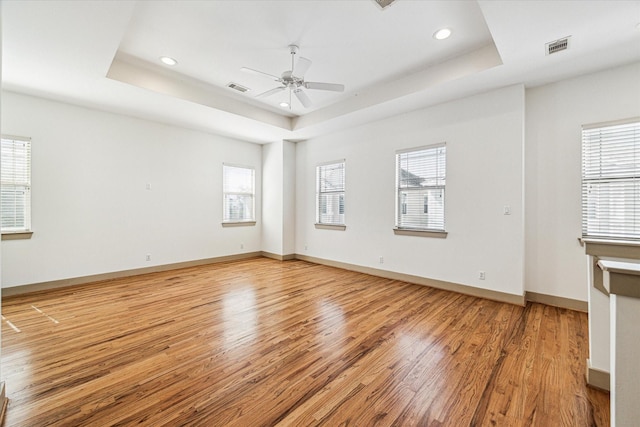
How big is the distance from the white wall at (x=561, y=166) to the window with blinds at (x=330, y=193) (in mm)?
3178

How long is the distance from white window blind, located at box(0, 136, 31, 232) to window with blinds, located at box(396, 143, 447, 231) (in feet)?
18.8

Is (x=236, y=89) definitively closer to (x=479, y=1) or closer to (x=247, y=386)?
(x=479, y=1)

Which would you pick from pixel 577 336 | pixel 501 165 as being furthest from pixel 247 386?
pixel 501 165

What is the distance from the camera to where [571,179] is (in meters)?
3.46

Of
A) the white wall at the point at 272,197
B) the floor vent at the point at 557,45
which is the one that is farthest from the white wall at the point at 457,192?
the white wall at the point at 272,197

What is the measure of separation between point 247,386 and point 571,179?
4296 millimetres

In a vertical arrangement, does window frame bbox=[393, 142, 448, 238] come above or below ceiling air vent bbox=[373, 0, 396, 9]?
below

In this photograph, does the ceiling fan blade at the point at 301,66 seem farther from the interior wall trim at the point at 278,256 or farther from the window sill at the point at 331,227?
the interior wall trim at the point at 278,256

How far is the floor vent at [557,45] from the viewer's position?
2763 mm

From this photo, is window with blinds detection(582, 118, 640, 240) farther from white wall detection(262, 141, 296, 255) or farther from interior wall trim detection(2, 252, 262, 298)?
interior wall trim detection(2, 252, 262, 298)

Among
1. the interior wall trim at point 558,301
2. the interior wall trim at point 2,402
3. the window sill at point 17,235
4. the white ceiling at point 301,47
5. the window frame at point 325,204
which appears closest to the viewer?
the interior wall trim at point 2,402

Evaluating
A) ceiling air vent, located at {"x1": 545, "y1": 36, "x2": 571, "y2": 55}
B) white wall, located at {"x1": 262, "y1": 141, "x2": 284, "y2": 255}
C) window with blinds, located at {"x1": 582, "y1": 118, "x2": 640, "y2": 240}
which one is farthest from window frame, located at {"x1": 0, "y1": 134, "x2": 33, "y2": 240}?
A: window with blinds, located at {"x1": 582, "y1": 118, "x2": 640, "y2": 240}

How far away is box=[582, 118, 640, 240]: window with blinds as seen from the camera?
312cm

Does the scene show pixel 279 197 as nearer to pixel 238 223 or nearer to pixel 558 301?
pixel 238 223
